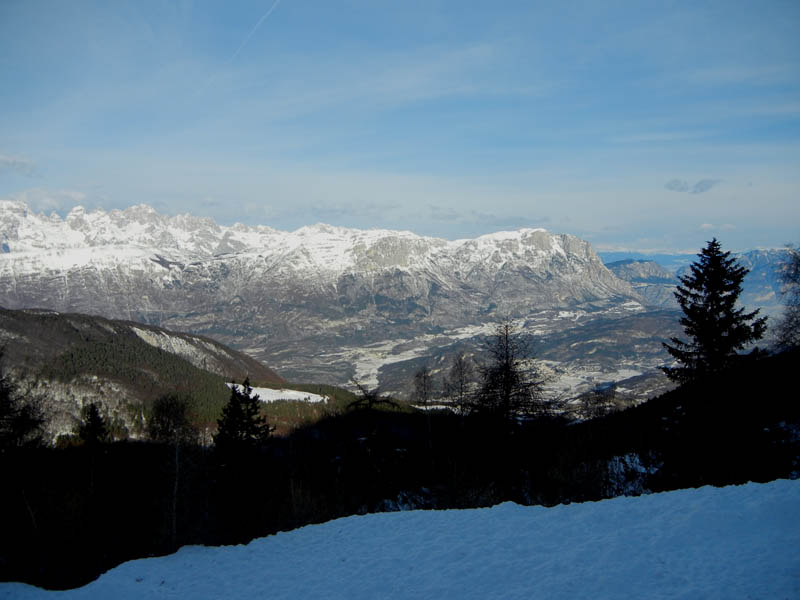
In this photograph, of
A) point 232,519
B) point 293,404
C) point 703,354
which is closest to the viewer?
point 703,354

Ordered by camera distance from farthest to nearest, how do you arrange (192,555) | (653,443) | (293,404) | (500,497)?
(293,404) < (653,443) < (500,497) < (192,555)

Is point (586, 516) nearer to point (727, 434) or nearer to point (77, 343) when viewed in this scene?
point (727, 434)

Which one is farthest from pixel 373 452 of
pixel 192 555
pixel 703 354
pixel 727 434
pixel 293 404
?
pixel 293 404

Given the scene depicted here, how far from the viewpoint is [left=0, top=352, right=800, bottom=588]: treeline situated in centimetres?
2450

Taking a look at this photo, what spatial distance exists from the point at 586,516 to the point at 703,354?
2106 centimetres

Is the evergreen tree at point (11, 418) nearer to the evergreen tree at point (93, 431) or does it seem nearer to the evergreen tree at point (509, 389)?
the evergreen tree at point (93, 431)

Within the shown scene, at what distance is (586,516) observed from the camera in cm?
1588

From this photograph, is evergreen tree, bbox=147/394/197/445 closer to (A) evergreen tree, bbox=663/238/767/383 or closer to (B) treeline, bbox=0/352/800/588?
(B) treeline, bbox=0/352/800/588

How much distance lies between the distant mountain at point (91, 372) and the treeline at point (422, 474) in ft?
274

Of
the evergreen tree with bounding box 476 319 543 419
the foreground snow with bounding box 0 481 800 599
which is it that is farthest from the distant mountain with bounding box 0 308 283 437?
the foreground snow with bounding box 0 481 800 599

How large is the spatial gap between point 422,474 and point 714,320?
23.2 m

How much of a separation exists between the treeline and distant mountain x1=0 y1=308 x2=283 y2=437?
83.4 metres

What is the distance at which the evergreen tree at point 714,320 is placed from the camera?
99.5ft

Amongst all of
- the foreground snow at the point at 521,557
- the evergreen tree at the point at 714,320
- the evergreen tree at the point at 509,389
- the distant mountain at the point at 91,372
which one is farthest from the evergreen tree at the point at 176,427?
the distant mountain at the point at 91,372
